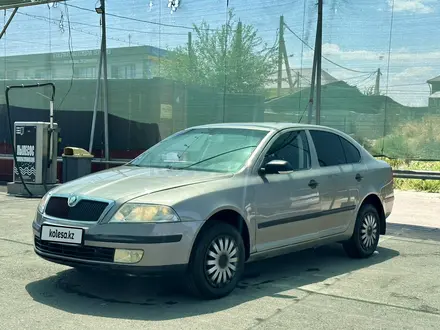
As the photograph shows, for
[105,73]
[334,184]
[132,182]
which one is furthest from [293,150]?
[105,73]

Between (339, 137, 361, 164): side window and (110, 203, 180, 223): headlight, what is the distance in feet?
9.32

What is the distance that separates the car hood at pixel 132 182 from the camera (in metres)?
4.64

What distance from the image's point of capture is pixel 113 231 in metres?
4.41

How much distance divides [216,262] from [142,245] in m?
0.70

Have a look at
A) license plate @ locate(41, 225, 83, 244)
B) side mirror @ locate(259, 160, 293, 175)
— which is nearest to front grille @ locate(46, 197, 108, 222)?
license plate @ locate(41, 225, 83, 244)

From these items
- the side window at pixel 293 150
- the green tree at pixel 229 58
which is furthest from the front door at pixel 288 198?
the green tree at pixel 229 58

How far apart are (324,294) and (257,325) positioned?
1089 millimetres

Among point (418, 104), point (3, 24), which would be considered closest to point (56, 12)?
point (3, 24)

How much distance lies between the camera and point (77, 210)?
4.64 metres

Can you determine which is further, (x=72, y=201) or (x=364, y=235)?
(x=364, y=235)

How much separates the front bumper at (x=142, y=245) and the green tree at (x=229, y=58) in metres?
7.30

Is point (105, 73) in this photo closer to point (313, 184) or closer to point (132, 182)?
point (313, 184)

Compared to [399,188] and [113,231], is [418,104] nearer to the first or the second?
[399,188]

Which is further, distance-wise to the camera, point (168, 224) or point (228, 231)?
point (228, 231)
